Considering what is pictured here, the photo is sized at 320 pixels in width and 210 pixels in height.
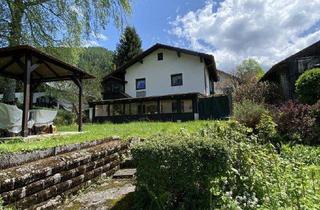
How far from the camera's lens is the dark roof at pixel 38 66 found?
895 cm

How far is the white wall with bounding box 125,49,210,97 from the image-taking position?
27688 mm

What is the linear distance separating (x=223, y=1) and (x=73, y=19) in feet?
24.6

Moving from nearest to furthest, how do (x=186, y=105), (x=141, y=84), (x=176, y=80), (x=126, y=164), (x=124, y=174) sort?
(x=124, y=174) < (x=126, y=164) < (x=186, y=105) < (x=176, y=80) < (x=141, y=84)

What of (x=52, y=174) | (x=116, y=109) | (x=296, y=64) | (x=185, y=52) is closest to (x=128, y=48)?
(x=185, y=52)

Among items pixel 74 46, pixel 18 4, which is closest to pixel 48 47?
pixel 74 46

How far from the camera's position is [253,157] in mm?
4211

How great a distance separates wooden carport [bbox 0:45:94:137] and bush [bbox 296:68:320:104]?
30.0 ft

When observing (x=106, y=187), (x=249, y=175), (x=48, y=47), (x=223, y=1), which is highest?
(x=223, y=1)

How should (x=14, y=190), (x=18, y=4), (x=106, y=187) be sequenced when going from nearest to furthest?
1. (x=14, y=190)
2. (x=106, y=187)
3. (x=18, y=4)

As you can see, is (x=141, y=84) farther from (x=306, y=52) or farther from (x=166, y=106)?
(x=306, y=52)

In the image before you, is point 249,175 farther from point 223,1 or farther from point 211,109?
point 211,109

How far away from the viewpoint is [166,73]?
29.0 m

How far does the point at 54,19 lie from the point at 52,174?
42.0 feet

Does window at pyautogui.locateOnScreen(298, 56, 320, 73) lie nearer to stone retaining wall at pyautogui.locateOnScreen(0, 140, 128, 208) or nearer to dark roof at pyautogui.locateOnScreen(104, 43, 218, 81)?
dark roof at pyautogui.locateOnScreen(104, 43, 218, 81)
